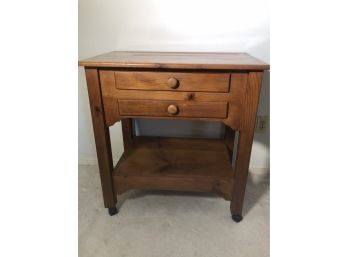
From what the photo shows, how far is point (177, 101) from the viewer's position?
81cm

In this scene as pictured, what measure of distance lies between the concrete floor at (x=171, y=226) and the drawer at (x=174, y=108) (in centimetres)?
50

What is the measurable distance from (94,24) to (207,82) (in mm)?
663

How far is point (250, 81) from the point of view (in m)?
0.77

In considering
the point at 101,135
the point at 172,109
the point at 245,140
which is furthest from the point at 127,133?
the point at 245,140

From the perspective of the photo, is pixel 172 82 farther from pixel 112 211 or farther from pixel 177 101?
pixel 112 211

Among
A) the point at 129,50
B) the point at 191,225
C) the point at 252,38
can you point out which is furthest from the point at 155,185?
the point at 252,38

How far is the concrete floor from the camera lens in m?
0.91

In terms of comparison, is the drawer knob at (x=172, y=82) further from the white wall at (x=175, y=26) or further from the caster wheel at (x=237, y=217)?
the caster wheel at (x=237, y=217)

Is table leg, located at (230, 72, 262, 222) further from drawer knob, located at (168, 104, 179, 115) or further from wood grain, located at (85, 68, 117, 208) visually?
wood grain, located at (85, 68, 117, 208)

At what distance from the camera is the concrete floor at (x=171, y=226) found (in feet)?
2.99

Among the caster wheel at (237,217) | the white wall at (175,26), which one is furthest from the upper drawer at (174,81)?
the caster wheel at (237,217)

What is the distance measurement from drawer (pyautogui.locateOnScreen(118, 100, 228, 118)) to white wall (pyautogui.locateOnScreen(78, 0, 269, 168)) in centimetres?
40
